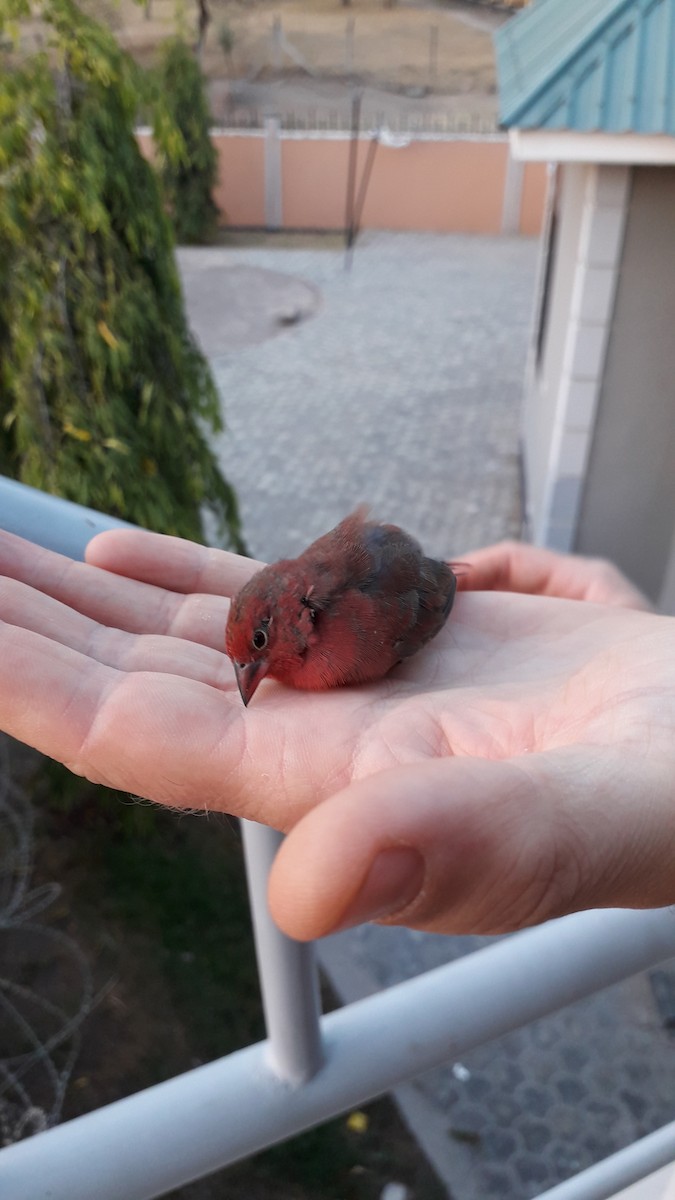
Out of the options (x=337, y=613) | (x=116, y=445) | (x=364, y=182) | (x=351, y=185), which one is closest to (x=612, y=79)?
(x=116, y=445)

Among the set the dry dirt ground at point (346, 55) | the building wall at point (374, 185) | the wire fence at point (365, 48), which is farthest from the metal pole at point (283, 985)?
the wire fence at point (365, 48)

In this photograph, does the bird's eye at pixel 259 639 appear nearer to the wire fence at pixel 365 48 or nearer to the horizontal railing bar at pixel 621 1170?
the horizontal railing bar at pixel 621 1170

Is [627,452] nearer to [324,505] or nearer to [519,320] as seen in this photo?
[324,505]

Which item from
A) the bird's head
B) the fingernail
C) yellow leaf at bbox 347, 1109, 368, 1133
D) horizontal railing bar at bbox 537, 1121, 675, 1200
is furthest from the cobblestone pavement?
the fingernail

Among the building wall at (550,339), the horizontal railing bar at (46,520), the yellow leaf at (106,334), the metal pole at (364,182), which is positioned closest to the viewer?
the horizontal railing bar at (46,520)

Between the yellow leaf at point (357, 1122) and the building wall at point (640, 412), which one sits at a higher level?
the building wall at point (640, 412)

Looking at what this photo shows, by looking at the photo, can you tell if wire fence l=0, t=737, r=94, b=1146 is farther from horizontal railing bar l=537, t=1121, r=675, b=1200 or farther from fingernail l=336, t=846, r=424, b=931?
fingernail l=336, t=846, r=424, b=931
